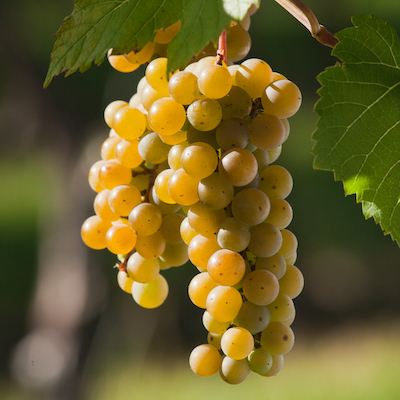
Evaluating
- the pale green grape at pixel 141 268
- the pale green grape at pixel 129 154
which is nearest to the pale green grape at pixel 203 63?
the pale green grape at pixel 129 154

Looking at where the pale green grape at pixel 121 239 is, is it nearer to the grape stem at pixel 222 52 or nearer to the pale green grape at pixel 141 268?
the pale green grape at pixel 141 268

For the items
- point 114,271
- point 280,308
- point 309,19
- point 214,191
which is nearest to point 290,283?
point 280,308

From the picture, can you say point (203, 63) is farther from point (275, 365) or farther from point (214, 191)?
point (275, 365)

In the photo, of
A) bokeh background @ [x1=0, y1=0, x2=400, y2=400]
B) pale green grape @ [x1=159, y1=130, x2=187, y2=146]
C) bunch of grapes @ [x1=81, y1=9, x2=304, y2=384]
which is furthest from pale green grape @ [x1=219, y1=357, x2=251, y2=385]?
bokeh background @ [x1=0, y1=0, x2=400, y2=400]

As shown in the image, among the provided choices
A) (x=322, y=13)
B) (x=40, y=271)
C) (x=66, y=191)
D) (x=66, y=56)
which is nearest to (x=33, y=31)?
(x=66, y=191)

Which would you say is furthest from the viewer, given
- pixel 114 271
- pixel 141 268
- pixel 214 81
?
pixel 114 271

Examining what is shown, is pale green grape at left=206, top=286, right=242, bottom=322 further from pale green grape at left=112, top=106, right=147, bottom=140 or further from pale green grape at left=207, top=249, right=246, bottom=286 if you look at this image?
pale green grape at left=112, top=106, right=147, bottom=140
